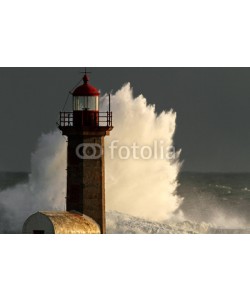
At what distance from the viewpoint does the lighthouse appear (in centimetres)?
2638

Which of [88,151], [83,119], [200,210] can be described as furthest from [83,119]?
[200,210]

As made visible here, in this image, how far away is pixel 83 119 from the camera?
26.6 metres

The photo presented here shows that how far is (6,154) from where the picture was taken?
4244cm

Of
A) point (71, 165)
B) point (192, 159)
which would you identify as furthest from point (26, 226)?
point (192, 159)

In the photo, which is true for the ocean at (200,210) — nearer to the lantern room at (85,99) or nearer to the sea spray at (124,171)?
the sea spray at (124,171)

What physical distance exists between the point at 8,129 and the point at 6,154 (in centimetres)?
106

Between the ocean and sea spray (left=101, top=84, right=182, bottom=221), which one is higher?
sea spray (left=101, top=84, right=182, bottom=221)

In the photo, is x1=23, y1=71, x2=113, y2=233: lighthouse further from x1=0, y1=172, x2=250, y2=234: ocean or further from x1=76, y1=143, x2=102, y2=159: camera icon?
x1=0, y1=172, x2=250, y2=234: ocean

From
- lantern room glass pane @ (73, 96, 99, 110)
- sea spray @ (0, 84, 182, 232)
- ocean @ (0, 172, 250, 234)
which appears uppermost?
lantern room glass pane @ (73, 96, 99, 110)

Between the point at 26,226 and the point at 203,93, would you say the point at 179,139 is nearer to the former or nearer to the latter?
the point at 203,93

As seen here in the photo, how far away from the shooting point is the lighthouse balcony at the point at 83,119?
87.0 feet

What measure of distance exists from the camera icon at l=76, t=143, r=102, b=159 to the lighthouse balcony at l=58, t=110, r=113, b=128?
0.44 meters

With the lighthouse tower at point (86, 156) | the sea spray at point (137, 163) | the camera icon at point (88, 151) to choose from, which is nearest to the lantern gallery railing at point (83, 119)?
the lighthouse tower at point (86, 156)

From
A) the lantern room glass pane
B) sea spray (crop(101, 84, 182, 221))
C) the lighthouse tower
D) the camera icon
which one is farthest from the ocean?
the lantern room glass pane
